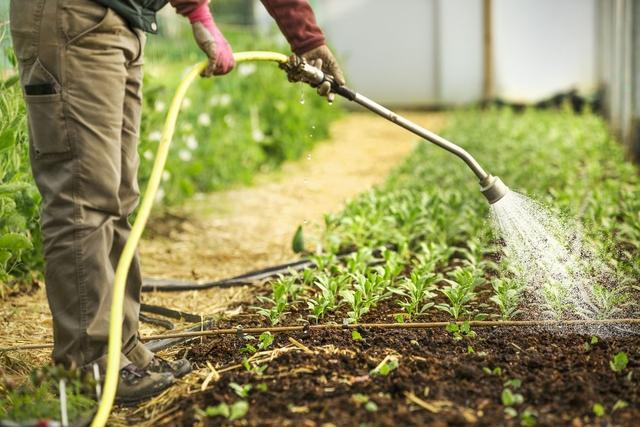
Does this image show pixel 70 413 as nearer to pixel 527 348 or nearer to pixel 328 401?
pixel 328 401

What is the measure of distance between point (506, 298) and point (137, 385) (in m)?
1.37

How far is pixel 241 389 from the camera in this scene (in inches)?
100

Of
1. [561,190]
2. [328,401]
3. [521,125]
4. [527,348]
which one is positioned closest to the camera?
[328,401]

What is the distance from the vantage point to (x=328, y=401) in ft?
7.93

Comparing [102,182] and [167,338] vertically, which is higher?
[102,182]

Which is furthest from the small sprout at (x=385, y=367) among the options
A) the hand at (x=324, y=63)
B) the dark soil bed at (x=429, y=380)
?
the hand at (x=324, y=63)

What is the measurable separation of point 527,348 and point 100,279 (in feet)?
4.47

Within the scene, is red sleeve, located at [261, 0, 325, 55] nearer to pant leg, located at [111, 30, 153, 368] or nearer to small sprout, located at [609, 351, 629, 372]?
pant leg, located at [111, 30, 153, 368]

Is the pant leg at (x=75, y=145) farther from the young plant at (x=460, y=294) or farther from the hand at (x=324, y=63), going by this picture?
the young plant at (x=460, y=294)

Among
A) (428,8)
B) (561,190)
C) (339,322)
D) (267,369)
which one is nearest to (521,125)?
(561,190)

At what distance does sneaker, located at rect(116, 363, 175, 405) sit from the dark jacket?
1.05 m

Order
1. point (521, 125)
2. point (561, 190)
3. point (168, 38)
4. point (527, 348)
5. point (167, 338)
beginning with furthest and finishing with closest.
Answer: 1. point (521, 125)
2. point (168, 38)
3. point (561, 190)
4. point (167, 338)
5. point (527, 348)

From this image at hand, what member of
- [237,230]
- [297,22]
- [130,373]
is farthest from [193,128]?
[130,373]

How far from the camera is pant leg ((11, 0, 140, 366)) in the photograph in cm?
250
